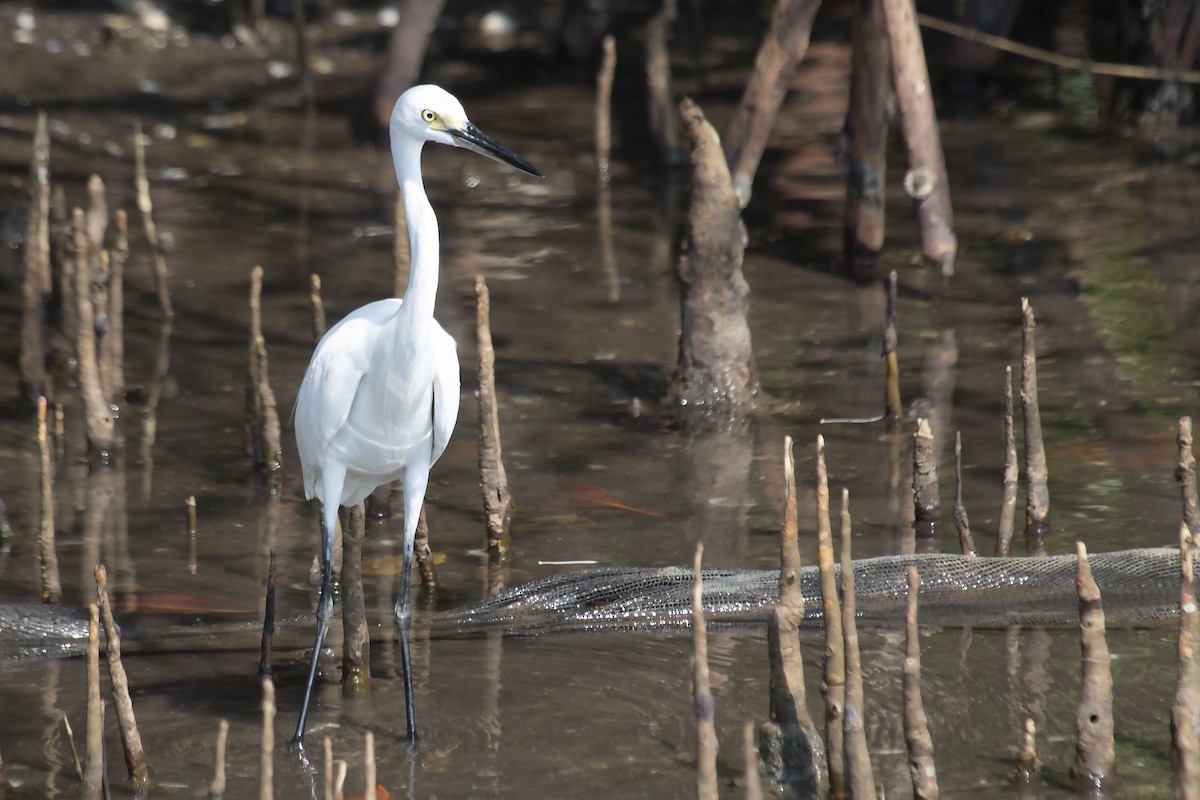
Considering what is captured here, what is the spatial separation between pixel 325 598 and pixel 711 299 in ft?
9.56

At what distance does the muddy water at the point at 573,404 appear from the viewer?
4.71 meters

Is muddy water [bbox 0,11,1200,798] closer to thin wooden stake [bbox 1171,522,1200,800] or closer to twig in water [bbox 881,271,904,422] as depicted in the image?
twig in water [bbox 881,271,904,422]

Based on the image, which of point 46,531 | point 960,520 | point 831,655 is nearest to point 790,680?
point 831,655

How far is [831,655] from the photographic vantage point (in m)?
3.65

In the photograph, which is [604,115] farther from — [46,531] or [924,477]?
[46,531]

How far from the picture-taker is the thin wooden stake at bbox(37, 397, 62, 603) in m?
5.21

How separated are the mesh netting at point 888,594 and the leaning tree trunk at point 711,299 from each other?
2155mm

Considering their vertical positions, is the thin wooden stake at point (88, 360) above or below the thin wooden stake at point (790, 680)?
above

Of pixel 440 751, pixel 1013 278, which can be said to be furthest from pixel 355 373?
pixel 1013 278

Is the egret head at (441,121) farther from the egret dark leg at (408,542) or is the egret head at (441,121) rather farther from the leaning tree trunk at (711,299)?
the leaning tree trunk at (711,299)

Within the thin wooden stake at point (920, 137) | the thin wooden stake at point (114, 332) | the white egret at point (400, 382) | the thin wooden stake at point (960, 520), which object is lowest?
the thin wooden stake at point (960, 520)

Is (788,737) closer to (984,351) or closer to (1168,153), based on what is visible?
(984,351)

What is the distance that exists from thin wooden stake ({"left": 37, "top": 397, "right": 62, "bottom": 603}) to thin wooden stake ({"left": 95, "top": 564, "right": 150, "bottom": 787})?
→ 117cm

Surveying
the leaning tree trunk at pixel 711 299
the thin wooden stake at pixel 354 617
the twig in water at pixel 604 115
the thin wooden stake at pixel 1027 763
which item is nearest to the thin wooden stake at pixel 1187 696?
the thin wooden stake at pixel 1027 763
